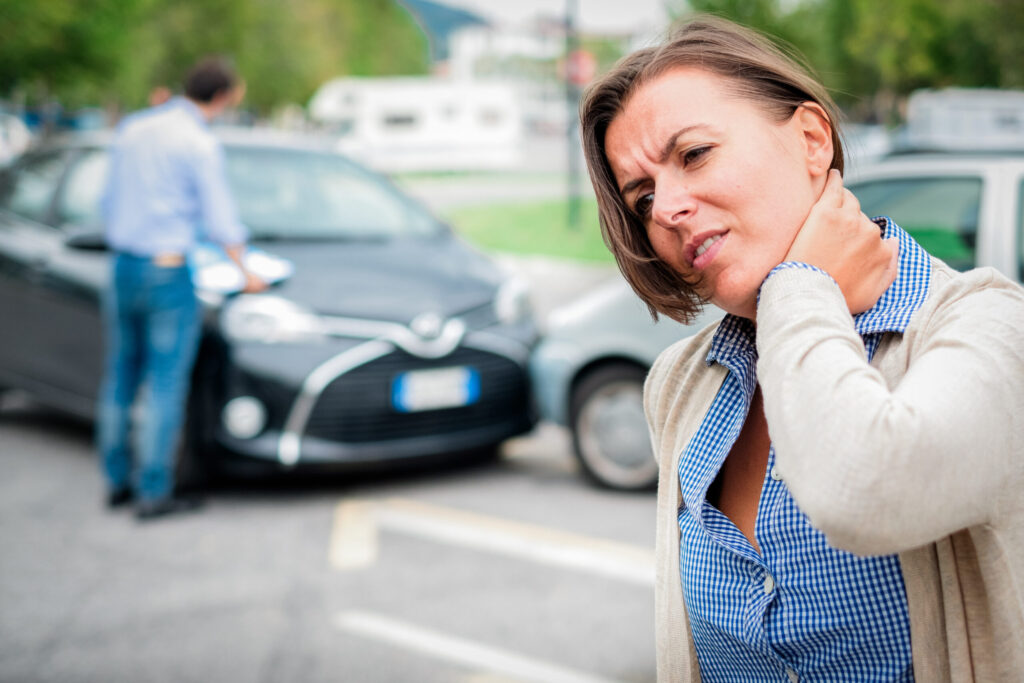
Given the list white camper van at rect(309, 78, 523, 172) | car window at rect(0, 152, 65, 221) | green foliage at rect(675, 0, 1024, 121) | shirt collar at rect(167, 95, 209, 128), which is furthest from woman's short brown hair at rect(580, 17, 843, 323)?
white camper van at rect(309, 78, 523, 172)

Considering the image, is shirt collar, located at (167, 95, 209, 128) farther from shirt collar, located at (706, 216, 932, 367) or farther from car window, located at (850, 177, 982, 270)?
shirt collar, located at (706, 216, 932, 367)

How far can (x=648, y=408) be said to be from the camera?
1579mm

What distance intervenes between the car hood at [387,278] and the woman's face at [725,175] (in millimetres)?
3719

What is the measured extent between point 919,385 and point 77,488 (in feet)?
16.8

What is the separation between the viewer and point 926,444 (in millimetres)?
990

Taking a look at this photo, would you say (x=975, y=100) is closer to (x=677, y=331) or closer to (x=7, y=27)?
(x=677, y=331)

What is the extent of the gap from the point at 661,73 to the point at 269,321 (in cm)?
378

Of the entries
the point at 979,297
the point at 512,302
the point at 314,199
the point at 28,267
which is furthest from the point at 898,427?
the point at 28,267

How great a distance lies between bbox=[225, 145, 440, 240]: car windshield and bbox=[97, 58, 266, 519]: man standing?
796 millimetres

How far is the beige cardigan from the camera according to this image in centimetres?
100

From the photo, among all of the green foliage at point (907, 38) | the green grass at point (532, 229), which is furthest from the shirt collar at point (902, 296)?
the green grass at point (532, 229)

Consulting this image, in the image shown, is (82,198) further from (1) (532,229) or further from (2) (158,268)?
(1) (532,229)

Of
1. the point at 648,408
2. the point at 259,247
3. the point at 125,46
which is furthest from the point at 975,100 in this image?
the point at 125,46

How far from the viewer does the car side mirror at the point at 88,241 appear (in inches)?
205
